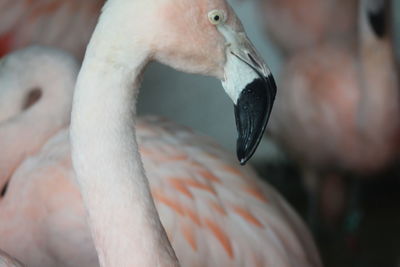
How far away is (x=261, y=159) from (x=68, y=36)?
202cm

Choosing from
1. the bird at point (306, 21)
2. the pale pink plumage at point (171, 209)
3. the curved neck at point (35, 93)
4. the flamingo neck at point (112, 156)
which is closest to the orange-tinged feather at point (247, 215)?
the pale pink plumage at point (171, 209)

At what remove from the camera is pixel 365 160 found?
15.4ft

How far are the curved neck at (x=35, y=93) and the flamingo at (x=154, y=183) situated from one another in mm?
24

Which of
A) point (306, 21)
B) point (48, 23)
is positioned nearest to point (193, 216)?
point (48, 23)

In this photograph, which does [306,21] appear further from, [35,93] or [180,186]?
[180,186]

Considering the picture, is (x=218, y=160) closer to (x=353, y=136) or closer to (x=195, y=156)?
(x=195, y=156)

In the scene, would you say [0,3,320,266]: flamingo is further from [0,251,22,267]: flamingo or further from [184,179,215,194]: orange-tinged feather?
[0,251,22,267]: flamingo

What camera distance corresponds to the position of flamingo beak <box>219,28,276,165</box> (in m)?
1.90

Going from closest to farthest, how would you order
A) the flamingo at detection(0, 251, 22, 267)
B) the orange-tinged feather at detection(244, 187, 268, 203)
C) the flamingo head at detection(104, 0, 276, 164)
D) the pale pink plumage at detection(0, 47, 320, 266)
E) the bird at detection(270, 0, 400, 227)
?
the flamingo head at detection(104, 0, 276, 164) → the flamingo at detection(0, 251, 22, 267) → the pale pink plumage at detection(0, 47, 320, 266) → the orange-tinged feather at detection(244, 187, 268, 203) → the bird at detection(270, 0, 400, 227)

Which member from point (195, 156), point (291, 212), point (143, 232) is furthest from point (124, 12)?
point (291, 212)

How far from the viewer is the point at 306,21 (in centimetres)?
539

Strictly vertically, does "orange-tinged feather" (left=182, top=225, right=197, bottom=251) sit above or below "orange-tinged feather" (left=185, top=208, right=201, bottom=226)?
below

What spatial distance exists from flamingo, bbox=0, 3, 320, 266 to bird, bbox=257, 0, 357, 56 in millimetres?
2312

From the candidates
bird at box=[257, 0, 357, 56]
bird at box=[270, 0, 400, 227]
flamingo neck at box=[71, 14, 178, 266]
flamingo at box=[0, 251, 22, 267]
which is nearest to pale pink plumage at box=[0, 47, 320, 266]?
flamingo at box=[0, 251, 22, 267]
